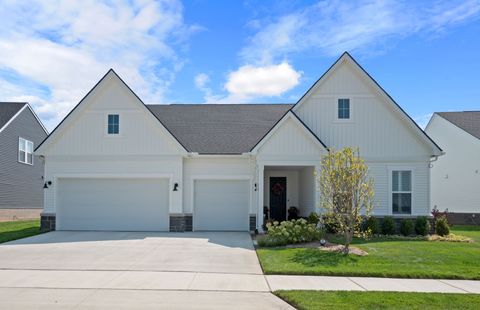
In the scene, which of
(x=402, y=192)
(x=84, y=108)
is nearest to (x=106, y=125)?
(x=84, y=108)

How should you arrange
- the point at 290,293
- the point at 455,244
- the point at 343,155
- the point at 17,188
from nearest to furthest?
the point at 290,293 → the point at 343,155 → the point at 455,244 → the point at 17,188

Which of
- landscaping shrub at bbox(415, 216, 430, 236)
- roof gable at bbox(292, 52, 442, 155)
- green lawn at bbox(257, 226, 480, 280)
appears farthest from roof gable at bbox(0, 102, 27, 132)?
landscaping shrub at bbox(415, 216, 430, 236)

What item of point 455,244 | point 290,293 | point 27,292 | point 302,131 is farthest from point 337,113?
point 27,292

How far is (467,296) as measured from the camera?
8.25m

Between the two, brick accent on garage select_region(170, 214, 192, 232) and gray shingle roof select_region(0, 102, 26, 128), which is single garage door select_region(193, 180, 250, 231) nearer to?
brick accent on garage select_region(170, 214, 192, 232)

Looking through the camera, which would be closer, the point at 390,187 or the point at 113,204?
the point at 390,187

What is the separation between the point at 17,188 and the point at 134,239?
15.1m

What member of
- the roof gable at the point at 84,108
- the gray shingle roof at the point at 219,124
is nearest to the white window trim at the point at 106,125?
the roof gable at the point at 84,108

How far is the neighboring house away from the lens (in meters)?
17.8

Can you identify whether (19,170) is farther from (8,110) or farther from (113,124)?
(113,124)

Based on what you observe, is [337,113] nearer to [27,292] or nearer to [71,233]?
[71,233]

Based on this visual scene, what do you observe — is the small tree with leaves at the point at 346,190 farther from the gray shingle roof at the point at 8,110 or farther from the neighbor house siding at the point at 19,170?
the gray shingle roof at the point at 8,110

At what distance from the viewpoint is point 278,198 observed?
825 inches

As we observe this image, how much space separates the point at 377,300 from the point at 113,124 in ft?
45.3
